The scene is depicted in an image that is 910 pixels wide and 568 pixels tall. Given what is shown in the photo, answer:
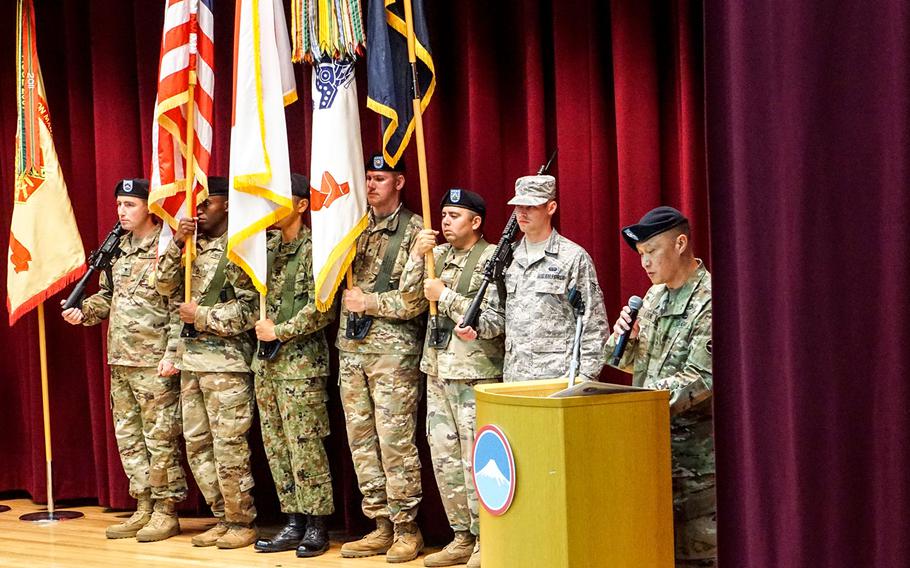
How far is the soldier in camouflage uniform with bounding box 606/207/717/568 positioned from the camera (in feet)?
10.7

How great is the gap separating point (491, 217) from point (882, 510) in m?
3.19

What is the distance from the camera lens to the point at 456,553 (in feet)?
15.5

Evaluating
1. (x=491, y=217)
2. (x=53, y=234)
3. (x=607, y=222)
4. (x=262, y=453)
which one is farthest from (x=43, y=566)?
(x=607, y=222)

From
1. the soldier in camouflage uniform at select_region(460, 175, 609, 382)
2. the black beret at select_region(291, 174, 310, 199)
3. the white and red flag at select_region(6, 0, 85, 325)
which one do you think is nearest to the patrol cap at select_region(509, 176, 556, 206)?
the soldier in camouflage uniform at select_region(460, 175, 609, 382)

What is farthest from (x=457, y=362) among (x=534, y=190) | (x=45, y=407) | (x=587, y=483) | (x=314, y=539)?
(x=45, y=407)

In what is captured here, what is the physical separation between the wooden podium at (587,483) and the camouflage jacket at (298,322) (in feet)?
7.03

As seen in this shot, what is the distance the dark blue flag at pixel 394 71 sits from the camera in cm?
482

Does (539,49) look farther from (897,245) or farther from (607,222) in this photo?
(897,245)

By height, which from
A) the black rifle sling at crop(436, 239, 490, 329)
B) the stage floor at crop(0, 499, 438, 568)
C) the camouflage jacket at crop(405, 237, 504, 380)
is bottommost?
the stage floor at crop(0, 499, 438, 568)

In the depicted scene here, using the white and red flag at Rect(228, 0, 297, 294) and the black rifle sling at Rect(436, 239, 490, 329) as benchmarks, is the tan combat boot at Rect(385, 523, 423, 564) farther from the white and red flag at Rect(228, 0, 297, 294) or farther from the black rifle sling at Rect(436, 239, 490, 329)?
the white and red flag at Rect(228, 0, 297, 294)

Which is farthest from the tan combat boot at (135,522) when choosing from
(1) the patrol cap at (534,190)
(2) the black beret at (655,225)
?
(2) the black beret at (655,225)

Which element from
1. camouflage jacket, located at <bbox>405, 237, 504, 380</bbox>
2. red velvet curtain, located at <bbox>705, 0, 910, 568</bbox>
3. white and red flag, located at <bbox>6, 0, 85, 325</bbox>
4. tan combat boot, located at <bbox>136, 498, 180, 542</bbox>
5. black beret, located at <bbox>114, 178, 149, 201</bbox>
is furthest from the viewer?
white and red flag, located at <bbox>6, 0, 85, 325</bbox>

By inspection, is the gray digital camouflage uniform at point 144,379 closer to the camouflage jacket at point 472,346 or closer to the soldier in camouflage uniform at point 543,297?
the camouflage jacket at point 472,346

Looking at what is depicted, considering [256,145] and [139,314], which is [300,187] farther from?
[139,314]
